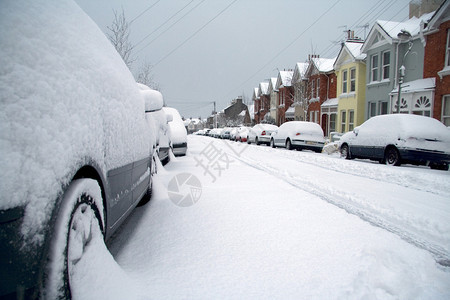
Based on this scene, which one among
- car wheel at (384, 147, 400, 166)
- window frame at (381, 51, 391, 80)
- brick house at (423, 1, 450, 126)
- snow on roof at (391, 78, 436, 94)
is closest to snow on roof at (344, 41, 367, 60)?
window frame at (381, 51, 391, 80)

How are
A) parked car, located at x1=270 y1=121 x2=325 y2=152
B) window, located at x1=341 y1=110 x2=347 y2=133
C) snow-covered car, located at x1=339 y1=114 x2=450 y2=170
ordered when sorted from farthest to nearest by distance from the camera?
window, located at x1=341 y1=110 x2=347 y2=133 → parked car, located at x1=270 y1=121 x2=325 y2=152 → snow-covered car, located at x1=339 y1=114 x2=450 y2=170

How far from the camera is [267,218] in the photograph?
3709mm

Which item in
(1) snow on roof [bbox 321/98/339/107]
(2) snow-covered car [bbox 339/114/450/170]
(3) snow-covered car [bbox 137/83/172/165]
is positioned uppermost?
(1) snow on roof [bbox 321/98/339/107]

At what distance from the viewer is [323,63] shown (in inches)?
1208

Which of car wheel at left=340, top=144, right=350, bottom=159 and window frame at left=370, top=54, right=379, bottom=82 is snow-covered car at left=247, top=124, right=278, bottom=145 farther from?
car wheel at left=340, top=144, right=350, bottom=159

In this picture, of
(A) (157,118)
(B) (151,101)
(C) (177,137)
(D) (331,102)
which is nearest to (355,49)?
(D) (331,102)

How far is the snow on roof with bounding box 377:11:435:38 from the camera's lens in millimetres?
18375

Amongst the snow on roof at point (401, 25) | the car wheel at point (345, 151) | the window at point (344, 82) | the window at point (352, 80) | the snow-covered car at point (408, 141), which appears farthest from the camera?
the window at point (344, 82)

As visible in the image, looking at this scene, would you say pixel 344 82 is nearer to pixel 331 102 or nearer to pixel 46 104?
pixel 331 102

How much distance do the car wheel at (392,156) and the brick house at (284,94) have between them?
2876 cm

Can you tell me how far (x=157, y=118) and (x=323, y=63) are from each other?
93.0 feet

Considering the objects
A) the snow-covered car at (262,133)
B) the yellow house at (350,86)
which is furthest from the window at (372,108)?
the snow-covered car at (262,133)

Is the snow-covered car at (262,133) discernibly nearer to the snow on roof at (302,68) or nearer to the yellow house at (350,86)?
the yellow house at (350,86)

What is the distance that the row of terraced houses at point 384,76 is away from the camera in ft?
50.6
